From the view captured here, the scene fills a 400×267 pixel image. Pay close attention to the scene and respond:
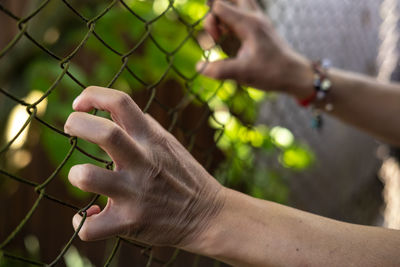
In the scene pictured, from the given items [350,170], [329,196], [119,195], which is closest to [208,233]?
[119,195]

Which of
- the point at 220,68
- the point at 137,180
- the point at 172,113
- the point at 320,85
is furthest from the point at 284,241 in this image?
the point at 320,85

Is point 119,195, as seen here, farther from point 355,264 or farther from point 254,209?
point 355,264

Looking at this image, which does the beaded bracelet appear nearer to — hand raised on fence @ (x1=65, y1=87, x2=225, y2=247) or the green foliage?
the green foliage

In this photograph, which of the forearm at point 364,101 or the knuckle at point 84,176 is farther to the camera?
the forearm at point 364,101

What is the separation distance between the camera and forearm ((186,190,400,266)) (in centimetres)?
85

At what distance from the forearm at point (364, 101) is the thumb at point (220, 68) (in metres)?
0.49

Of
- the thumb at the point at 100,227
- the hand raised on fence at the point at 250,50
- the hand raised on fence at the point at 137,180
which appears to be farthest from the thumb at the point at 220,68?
the thumb at the point at 100,227

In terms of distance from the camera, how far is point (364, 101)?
187 cm

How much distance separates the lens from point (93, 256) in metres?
3.03

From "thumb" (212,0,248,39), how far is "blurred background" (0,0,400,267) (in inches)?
3.7

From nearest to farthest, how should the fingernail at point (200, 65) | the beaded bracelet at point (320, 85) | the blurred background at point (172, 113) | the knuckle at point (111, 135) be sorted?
the knuckle at point (111, 135)
the blurred background at point (172, 113)
the fingernail at point (200, 65)
the beaded bracelet at point (320, 85)

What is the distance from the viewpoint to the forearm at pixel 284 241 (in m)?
0.85

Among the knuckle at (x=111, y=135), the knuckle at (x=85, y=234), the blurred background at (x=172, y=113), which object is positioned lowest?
the blurred background at (x=172, y=113)

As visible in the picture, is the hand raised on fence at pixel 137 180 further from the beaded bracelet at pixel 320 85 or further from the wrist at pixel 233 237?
the beaded bracelet at pixel 320 85
